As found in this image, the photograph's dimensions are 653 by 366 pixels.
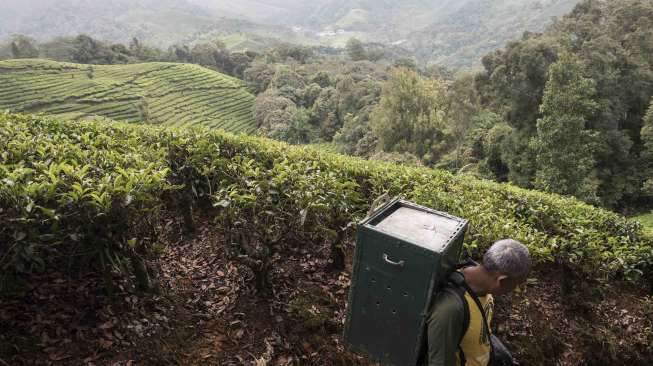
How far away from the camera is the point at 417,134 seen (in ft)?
111

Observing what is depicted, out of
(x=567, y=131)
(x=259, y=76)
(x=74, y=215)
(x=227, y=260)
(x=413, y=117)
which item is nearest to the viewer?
(x=74, y=215)

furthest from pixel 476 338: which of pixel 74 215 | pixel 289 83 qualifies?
pixel 289 83

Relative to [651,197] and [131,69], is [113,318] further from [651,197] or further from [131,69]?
[131,69]

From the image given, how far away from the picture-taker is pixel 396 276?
234cm

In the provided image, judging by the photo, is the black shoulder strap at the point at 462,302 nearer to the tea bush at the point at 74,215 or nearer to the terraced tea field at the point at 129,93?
the tea bush at the point at 74,215

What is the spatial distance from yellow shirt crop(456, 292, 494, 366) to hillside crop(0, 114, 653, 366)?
1.31m

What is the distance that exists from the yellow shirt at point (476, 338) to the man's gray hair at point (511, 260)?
0.26 m

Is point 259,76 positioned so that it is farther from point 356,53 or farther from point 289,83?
point 356,53

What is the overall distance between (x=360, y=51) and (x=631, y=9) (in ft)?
261

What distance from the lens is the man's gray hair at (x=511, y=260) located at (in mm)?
2080

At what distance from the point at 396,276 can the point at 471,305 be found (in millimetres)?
430

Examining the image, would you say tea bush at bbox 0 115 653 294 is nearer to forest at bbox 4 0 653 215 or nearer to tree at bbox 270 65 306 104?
forest at bbox 4 0 653 215

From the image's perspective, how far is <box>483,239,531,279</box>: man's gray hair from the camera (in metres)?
2.08

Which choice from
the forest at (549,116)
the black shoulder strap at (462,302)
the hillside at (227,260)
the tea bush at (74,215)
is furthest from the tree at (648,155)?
the tea bush at (74,215)
